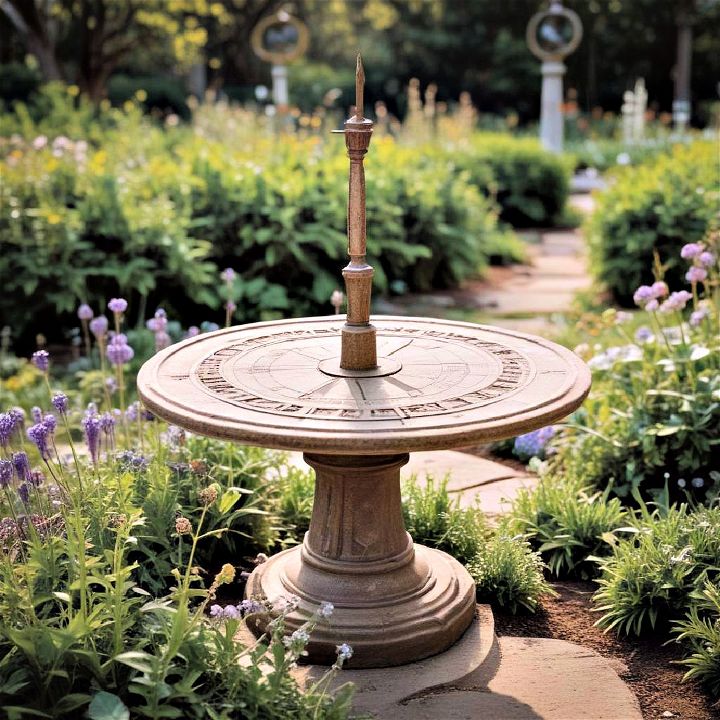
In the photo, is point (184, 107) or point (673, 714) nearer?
point (673, 714)

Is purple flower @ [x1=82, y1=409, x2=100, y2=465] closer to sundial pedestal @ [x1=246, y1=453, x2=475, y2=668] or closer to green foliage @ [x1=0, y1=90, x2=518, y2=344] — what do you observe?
sundial pedestal @ [x1=246, y1=453, x2=475, y2=668]

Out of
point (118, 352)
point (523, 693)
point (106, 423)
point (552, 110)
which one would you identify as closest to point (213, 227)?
point (118, 352)

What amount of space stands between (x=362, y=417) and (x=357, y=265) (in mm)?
569

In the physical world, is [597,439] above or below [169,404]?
below

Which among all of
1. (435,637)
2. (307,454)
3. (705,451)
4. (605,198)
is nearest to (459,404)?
(307,454)

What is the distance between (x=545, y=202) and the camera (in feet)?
40.3

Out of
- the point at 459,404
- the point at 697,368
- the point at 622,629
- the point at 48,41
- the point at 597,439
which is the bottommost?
the point at 622,629

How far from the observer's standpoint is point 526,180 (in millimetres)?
11953

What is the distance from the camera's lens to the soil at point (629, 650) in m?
2.81

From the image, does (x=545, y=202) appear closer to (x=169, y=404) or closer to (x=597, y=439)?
(x=597, y=439)

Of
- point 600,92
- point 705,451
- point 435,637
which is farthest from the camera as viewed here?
point 600,92

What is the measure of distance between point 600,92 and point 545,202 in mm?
17130

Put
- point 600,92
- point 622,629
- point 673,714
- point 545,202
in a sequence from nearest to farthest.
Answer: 1. point 673,714
2. point 622,629
3. point 545,202
4. point 600,92

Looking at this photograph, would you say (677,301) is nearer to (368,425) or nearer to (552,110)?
(368,425)
